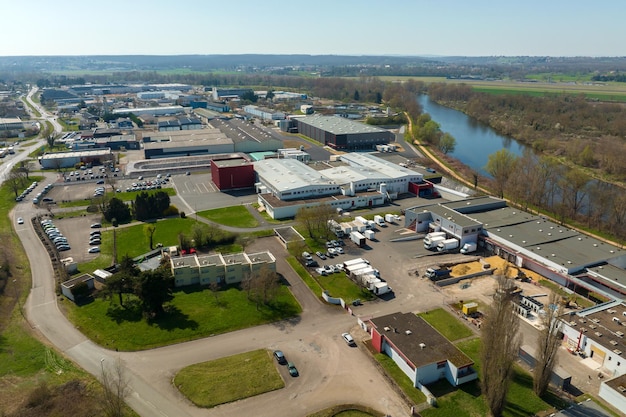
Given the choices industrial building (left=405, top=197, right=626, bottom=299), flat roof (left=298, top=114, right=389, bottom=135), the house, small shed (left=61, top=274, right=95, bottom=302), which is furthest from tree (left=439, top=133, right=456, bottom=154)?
small shed (left=61, top=274, right=95, bottom=302)

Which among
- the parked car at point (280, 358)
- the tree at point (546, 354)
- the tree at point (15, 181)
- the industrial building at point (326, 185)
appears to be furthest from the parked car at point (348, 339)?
the tree at point (15, 181)

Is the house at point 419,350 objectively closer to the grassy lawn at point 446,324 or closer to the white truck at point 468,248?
the grassy lawn at point 446,324

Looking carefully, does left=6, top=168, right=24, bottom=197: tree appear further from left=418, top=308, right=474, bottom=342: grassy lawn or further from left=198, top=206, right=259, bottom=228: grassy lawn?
left=418, top=308, right=474, bottom=342: grassy lawn

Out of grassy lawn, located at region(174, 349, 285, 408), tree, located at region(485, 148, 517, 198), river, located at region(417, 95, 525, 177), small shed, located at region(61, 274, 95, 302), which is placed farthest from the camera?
river, located at region(417, 95, 525, 177)

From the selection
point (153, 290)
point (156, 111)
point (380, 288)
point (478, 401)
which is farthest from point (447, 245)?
point (156, 111)

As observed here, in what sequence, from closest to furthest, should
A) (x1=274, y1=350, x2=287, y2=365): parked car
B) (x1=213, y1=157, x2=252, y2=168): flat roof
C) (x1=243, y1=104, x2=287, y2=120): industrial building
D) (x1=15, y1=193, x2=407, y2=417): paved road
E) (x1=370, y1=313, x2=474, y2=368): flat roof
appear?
(x1=15, y1=193, x2=407, y2=417): paved road, (x1=370, y1=313, x2=474, y2=368): flat roof, (x1=274, y1=350, x2=287, y2=365): parked car, (x1=213, y1=157, x2=252, y2=168): flat roof, (x1=243, y1=104, x2=287, y2=120): industrial building

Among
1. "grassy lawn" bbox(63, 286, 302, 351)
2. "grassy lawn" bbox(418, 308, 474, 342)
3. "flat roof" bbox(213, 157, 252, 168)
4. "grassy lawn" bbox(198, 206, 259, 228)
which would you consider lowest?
"grassy lawn" bbox(418, 308, 474, 342)
